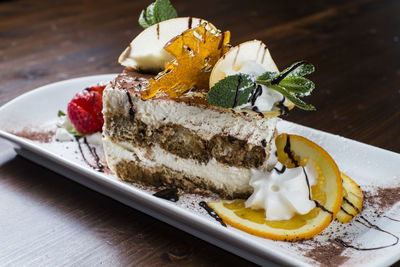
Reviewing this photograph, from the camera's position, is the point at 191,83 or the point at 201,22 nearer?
the point at 191,83

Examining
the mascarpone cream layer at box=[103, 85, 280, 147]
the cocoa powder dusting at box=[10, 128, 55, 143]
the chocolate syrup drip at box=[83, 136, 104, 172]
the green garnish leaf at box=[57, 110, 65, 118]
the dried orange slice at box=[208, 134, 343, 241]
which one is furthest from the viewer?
the green garnish leaf at box=[57, 110, 65, 118]

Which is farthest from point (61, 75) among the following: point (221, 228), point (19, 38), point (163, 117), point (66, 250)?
point (221, 228)

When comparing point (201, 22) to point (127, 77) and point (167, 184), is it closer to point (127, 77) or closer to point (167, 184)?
point (127, 77)

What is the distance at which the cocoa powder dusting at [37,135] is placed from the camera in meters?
2.07

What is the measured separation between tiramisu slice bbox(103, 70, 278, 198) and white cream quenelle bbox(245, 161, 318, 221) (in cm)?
5

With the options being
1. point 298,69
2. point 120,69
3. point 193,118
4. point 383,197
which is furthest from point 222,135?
point 120,69

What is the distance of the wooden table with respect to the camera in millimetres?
1404

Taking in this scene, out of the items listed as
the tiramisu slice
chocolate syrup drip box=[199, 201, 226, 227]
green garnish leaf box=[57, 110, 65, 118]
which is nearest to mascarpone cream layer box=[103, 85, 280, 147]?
the tiramisu slice

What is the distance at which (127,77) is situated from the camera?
181 cm

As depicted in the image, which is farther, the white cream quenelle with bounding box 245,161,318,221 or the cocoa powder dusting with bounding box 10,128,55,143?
the cocoa powder dusting with bounding box 10,128,55,143

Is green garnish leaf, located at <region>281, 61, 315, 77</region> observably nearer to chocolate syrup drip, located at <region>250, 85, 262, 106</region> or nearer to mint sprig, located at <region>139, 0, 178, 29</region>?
chocolate syrup drip, located at <region>250, 85, 262, 106</region>

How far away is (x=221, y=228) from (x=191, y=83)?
1.87ft

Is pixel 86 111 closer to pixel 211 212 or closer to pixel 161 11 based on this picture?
pixel 161 11

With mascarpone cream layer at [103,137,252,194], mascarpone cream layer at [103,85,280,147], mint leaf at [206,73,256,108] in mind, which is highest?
mint leaf at [206,73,256,108]
